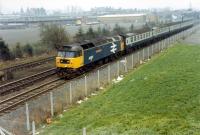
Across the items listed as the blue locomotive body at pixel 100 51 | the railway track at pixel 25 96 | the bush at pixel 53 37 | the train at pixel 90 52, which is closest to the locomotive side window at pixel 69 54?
the train at pixel 90 52

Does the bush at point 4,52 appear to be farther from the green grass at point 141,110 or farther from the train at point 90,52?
the green grass at point 141,110

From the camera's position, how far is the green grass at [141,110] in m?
14.7

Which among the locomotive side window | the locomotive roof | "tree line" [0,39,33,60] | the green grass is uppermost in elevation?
A: the locomotive roof

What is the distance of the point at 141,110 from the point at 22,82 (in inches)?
553

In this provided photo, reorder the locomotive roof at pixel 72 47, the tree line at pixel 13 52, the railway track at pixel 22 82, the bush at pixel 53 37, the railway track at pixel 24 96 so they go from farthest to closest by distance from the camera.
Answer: the bush at pixel 53 37 < the tree line at pixel 13 52 < the locomotive roof at pixel 72 47 < the railway track at pixel 22 82 < the railway track at pixel 24 96

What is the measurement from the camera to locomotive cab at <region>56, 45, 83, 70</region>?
30.9 metres

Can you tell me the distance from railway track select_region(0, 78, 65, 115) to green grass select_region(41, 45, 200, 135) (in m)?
3.80

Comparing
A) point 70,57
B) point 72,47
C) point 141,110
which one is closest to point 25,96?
point 70,57

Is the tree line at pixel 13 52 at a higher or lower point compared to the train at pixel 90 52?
lower

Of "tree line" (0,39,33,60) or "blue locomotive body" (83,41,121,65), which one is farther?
"tree line" (0,39,33,60)

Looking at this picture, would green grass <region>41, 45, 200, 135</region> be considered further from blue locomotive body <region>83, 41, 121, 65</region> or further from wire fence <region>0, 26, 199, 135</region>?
blue locomotive body <region>83, 41, 121, 65</region>

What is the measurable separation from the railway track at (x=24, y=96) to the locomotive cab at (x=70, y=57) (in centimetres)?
215

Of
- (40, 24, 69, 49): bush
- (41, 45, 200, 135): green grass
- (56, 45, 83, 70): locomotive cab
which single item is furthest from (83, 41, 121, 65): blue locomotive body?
(40, 24, 69, 49): bush

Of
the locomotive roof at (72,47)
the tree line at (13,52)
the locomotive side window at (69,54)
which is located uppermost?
the locomotive roof at (72,47)
